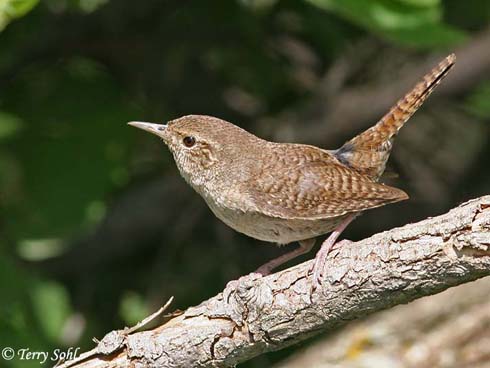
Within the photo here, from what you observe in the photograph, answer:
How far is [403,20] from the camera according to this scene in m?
3.71

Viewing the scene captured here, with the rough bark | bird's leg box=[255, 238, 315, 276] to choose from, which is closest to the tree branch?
bird's leg box=[255, 238, 315, 276]

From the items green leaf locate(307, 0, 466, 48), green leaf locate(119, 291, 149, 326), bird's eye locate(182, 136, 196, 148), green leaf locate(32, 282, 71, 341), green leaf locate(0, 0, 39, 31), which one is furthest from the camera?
green leaf locate(119, 291, 149, 326)

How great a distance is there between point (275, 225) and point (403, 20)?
2.86 feet

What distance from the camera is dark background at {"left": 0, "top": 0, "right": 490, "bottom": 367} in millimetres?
4387

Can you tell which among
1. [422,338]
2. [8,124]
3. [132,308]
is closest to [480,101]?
[422,338]

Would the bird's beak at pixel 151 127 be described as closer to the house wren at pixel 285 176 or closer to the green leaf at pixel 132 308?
the house wren at pixel 285 176

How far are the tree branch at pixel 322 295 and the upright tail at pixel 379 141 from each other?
941mm

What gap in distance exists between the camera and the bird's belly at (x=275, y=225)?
3525 millimetres

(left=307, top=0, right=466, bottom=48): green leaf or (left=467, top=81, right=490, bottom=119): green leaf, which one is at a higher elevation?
(left=467, top=81, right=490, bottom=119): green leaf

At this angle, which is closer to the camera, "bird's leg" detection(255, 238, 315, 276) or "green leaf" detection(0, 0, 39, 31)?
"green leaf" detection(0, 0, 39, 31)

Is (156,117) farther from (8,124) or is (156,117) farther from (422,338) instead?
(422,338)

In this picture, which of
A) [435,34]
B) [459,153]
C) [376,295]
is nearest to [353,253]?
[376,295]

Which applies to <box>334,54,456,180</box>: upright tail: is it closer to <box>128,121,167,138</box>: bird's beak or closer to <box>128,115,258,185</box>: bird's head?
<box>128,115,258,185</box>: bird's head

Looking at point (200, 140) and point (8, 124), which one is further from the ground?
point (8, 124)
